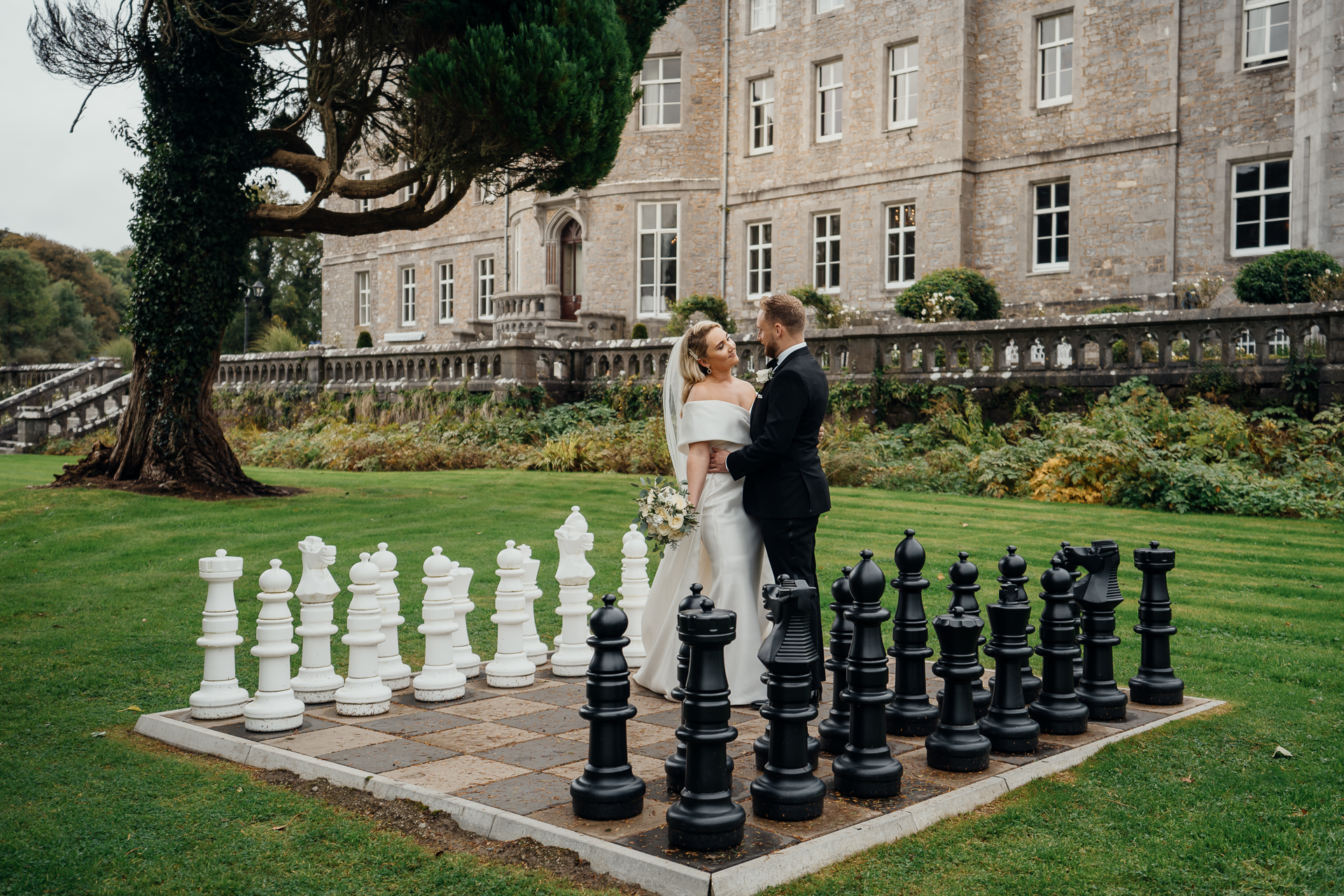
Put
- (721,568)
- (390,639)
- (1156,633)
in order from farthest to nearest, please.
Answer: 1. (390,639)
2. (721,568)
3. (1156,633)

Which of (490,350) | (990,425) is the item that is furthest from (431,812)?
(490,350)

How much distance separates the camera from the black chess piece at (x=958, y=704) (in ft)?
14.1

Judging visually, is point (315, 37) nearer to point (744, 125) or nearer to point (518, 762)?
point (518, 762)

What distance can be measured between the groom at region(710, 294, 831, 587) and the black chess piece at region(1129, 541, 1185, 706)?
161 cm

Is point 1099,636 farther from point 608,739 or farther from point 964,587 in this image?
point 608,739

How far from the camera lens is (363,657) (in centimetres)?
518

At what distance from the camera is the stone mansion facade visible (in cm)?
2094

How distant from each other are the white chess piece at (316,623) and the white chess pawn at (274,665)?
0.11m

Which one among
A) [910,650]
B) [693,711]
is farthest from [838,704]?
[693,711]

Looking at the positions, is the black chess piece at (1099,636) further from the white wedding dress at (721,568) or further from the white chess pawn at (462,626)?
the white chess pawn at (462,626)

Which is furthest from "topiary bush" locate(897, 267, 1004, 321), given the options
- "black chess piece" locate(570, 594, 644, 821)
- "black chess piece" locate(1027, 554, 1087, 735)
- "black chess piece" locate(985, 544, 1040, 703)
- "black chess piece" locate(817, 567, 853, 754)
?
"black chess piece" locate(570, 594, 644, 821)

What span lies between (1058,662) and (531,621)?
2.86 metres

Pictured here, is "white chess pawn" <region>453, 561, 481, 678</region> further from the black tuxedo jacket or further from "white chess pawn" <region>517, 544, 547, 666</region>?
the black tuxedo jacket

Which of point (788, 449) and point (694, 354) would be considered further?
point (694, 354)
